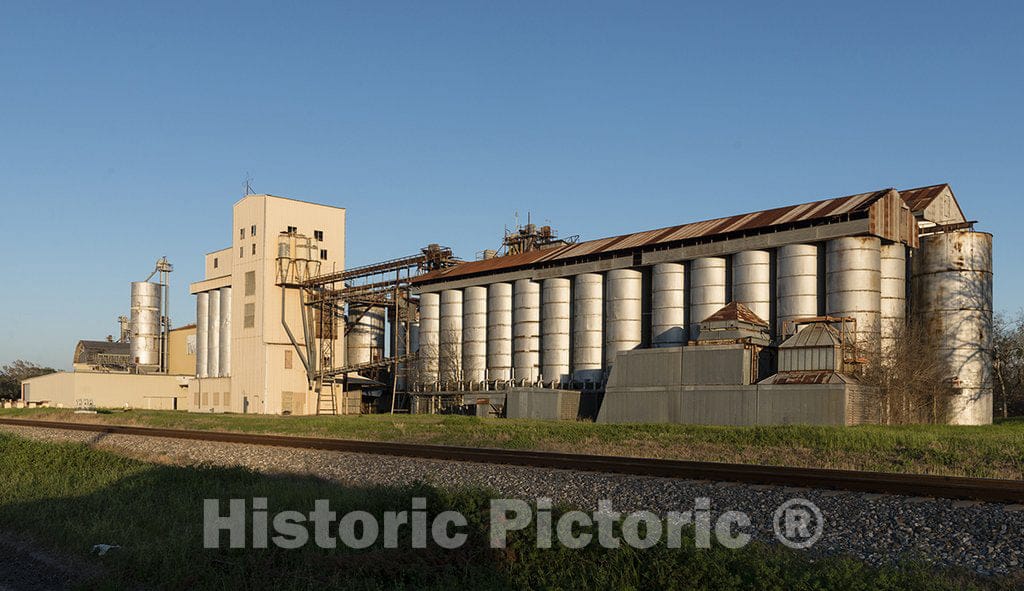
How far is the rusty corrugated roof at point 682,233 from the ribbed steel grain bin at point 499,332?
2.01 meters

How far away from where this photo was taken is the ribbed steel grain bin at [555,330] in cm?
5969

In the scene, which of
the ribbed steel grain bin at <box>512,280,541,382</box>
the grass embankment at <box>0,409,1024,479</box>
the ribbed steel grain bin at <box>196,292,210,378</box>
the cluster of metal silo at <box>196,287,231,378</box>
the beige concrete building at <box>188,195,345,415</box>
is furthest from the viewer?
the ribbed steel grain bin at <box>196,292,210,378</box>

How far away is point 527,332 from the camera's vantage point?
62219 millimetres

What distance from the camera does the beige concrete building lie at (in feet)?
248

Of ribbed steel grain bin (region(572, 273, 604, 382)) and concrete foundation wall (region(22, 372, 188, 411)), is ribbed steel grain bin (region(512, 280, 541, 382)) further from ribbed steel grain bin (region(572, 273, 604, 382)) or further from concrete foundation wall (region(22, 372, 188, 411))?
concrete foundation wall (region(22, 372, 188, 411))

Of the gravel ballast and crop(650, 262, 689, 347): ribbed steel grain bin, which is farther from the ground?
crop(650, 262, 689, 347): ribbed steel grain bin

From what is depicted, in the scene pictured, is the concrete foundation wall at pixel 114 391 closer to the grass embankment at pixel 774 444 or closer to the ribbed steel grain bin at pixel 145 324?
the ribbed steel grain bin at pixel 145 324

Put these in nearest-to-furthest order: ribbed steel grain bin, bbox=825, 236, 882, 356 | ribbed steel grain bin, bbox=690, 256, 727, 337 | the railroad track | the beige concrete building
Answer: the railroad track
ribbed steel grain bin, bbox=825, 236, 882, 356
ribbed steel grain bin, bbox=690, 256, 727, 337
the beige concrete building

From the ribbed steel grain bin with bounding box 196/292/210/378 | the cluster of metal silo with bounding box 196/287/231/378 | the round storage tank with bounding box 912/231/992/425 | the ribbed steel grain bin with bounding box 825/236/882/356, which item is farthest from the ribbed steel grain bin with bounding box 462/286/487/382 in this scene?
the ribbed steel grain bin with bounding box 196/292/210/378

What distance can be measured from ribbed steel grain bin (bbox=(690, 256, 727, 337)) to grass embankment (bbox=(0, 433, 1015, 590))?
3767 centimetres

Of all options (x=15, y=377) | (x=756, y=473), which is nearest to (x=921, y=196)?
(x=756, y=473)

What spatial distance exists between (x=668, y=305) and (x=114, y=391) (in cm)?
5814

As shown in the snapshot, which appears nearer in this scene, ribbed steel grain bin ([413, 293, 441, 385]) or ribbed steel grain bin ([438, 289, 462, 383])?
ribbed steel grain bin ([438, 289, 462, 383])

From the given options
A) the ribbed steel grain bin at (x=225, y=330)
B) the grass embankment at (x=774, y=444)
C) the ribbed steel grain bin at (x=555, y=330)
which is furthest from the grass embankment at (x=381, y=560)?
the ribbed steel grain bin at (x=225, y=330)
